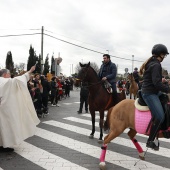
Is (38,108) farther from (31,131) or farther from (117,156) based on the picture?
(117,156)

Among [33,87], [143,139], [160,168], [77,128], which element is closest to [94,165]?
[160,168]

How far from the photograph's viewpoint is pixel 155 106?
15.8 ft

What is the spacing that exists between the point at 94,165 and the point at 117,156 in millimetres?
854

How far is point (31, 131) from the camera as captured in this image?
255 inches

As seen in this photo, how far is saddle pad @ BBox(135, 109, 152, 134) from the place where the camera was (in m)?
4.97

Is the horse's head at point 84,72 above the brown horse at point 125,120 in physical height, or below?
above

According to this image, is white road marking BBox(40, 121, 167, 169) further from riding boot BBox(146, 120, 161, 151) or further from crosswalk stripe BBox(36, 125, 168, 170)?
riding boot BBox(146, 120, 161, 151)

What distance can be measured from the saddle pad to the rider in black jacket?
0.14 meters

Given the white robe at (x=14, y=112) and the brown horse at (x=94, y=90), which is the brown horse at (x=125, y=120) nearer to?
the white robe at (x=14, y=112)

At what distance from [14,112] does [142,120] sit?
303 cm

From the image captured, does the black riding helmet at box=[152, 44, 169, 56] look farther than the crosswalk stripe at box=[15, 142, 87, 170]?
No

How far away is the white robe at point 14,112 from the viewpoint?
20.1 feet

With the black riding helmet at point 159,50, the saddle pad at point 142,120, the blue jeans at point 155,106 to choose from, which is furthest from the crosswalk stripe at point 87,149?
the black riding helmet at point 159,50

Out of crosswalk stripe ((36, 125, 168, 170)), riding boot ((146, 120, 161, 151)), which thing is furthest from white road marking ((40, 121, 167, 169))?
riding boot ((146, 120, 161, 151))
